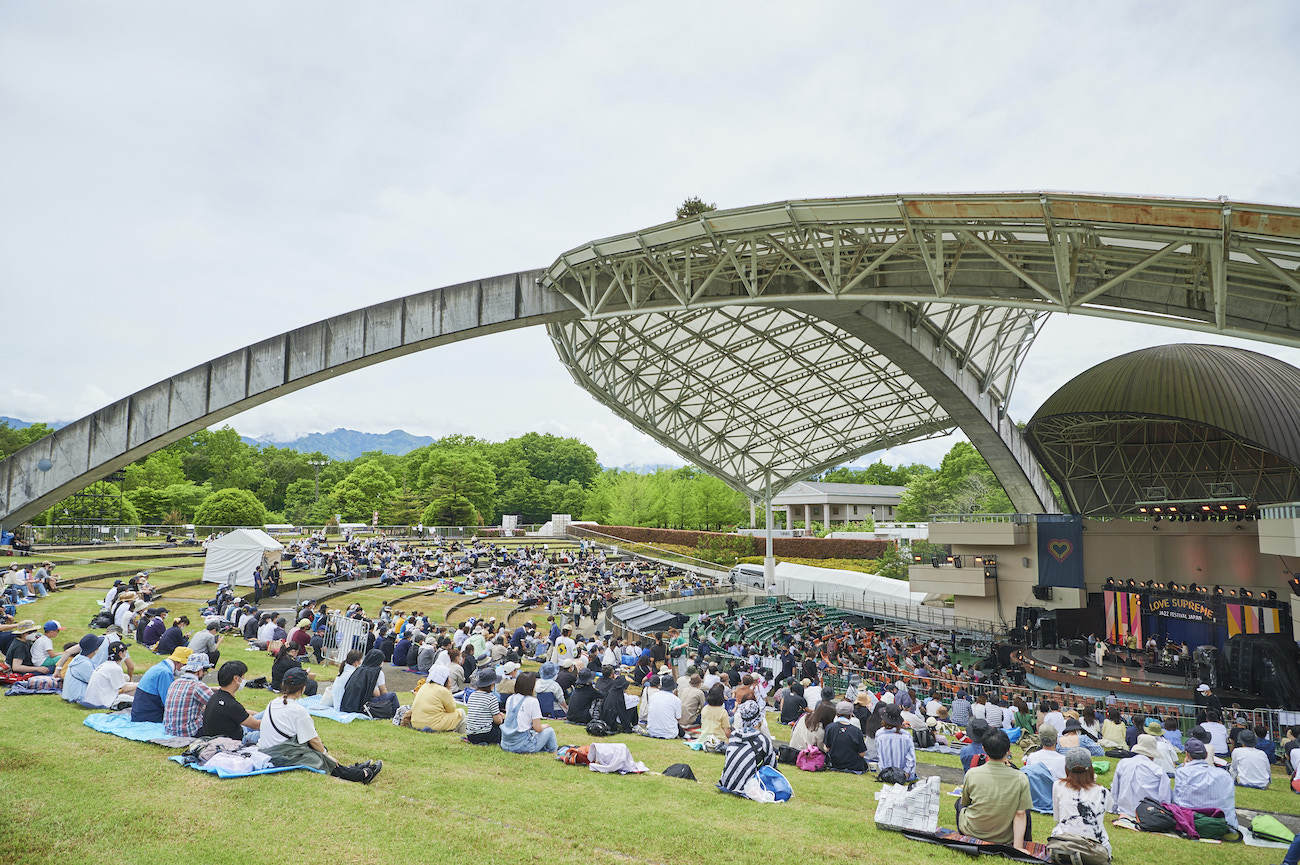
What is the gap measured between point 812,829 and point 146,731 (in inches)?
267

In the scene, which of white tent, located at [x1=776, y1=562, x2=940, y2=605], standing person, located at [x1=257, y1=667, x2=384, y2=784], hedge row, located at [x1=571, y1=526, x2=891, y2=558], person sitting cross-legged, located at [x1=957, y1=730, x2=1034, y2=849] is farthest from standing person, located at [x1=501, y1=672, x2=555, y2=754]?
hedge row, located at [x1=571, y1=526, x2=891, y2=558]

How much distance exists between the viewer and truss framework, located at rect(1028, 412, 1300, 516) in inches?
1190

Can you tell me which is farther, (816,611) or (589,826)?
(816,611)

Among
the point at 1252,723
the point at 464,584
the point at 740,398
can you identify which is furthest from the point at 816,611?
the point at 1252,723

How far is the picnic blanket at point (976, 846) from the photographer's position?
214 inches

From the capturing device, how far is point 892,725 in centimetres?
873

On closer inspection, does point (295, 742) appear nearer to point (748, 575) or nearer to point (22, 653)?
point (22, 653)

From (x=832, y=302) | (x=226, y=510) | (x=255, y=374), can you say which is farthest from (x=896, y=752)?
(x=226, y=510)

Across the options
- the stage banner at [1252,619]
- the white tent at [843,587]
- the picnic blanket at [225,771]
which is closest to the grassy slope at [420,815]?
the picnic blanket at [225,771]

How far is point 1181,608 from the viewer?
86.7 feet

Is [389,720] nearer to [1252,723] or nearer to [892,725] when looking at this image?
[892,725]

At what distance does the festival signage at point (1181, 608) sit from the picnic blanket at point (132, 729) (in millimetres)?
30135

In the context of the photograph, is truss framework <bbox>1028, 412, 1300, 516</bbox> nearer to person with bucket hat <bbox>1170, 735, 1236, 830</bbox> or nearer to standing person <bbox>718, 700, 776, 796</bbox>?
person with bucket hat <bbox>1170, 735, 1236, 830</bbox>

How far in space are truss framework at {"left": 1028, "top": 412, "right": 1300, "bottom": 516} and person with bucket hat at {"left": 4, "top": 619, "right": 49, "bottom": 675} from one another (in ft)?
107
